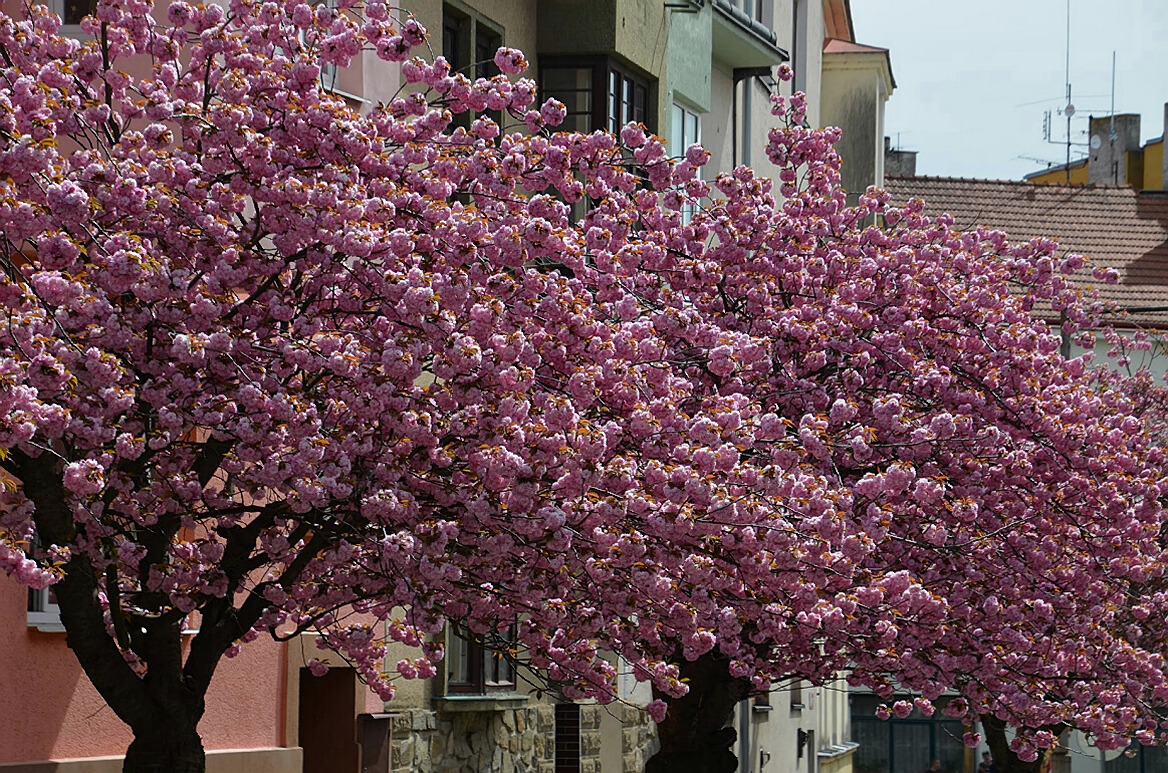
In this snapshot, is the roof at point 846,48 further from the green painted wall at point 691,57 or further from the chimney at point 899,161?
the chimney at point 899,161

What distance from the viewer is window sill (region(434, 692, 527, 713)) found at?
21344 mm

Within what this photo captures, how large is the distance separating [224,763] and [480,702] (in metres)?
5.00

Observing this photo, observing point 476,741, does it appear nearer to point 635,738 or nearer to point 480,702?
point 480,702

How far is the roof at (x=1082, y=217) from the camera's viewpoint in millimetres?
57906

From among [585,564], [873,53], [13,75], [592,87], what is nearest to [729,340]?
[585,564]

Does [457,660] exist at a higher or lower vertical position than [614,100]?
lower

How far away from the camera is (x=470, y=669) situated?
22.5m

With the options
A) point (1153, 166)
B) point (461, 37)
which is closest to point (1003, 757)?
point (461, 37)

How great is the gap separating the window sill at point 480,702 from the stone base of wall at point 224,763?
2.98 m

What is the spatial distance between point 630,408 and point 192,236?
2.80m

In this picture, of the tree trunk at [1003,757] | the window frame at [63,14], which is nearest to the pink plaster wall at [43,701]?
the window frame at [63,14]

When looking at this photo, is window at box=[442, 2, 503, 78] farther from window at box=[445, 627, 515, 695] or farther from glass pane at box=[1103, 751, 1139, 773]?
glass pane at box=[1103, 751, 1139, 773]

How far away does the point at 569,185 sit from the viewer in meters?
13.8

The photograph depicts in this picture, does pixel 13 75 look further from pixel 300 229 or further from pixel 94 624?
pixel 94 624
